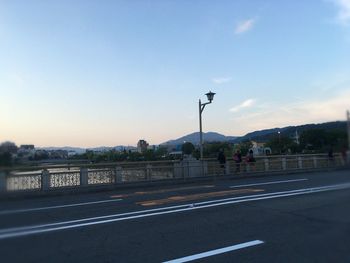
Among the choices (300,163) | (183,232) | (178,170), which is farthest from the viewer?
(300,163)

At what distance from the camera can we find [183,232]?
27.3 feet

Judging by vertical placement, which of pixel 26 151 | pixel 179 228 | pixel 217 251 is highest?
pixel 26 151

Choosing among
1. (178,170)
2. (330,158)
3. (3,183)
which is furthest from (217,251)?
(330,158)

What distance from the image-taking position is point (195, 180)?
2384 cm

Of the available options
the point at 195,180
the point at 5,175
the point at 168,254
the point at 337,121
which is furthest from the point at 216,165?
the point at 5,175

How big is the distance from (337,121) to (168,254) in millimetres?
9984

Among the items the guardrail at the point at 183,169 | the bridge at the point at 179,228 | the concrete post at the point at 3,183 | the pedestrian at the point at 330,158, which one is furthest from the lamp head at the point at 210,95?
the concrete post at the point at 3,183

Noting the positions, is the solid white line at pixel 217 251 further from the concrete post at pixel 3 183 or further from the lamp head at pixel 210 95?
the lamp head at pixel 210 95

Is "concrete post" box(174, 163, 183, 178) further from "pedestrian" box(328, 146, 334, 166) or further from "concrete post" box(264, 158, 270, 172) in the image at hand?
"pedestrian" box(328, 146, 334, 166)

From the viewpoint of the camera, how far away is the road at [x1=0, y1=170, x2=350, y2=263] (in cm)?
557

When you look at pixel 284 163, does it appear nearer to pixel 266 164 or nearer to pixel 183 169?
pixel 266 164

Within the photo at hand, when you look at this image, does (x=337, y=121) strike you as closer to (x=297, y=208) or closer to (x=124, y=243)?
(x=297, y=208)

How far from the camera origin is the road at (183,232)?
18.3ft

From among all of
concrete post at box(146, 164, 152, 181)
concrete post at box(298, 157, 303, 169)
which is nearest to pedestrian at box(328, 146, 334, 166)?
concrete post at box(298, 157, 303, 169)
